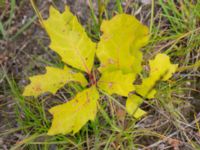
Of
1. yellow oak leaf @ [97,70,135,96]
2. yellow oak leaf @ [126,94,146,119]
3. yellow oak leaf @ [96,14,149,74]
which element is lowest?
yellow oak leaf @ [126,94,146,119]

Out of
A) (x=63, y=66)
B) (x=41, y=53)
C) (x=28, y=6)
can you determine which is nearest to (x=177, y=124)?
(x=63, y=66)

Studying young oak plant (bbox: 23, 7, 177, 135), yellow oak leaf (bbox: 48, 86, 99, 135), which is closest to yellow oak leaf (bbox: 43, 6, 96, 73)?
young oak plant (bbox: 23, 7, 177, 135)

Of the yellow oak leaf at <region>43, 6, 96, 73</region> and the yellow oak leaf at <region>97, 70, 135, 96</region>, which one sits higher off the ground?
the yellow oak leaf at <region>43, 6, 96, 73</region>

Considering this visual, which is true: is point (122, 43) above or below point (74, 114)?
above

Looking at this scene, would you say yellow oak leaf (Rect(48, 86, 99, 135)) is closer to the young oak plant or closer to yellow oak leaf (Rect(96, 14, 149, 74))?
the young oak plant

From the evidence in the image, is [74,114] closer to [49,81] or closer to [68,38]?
[49,81]

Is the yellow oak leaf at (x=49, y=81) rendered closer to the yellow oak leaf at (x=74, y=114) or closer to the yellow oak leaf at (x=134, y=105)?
the yellow oak leaf at (x=74, y=114)

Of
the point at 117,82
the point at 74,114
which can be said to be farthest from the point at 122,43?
the point at 74,114
